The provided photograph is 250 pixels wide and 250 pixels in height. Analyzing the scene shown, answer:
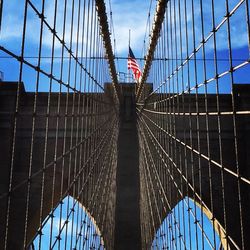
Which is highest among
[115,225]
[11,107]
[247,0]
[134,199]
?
[11,107]

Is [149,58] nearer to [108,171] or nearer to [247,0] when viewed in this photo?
[108,171]

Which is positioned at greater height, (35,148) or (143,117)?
(143,117)

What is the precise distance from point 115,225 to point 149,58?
3.10m

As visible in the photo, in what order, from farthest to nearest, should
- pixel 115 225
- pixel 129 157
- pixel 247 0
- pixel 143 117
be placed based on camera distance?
pixel 143 117 → pixel 129 157 → pixel 115 225 → pixel 247 0

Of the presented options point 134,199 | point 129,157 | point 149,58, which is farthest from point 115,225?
point 149,58

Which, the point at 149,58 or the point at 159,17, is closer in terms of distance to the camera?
the point at 159,17

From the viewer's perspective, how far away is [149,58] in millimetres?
6672

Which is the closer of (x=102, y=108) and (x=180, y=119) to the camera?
(x=102, y=108)

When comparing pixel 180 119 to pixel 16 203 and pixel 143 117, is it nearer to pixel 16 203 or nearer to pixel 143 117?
pixel 143 117

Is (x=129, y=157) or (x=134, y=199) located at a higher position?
(x=129, y=157)

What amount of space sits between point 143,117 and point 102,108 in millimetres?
1491

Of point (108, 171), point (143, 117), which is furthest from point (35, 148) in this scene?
point (143, 117)

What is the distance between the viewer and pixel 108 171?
8.30 metres

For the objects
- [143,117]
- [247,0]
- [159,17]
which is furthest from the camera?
[143,117]
